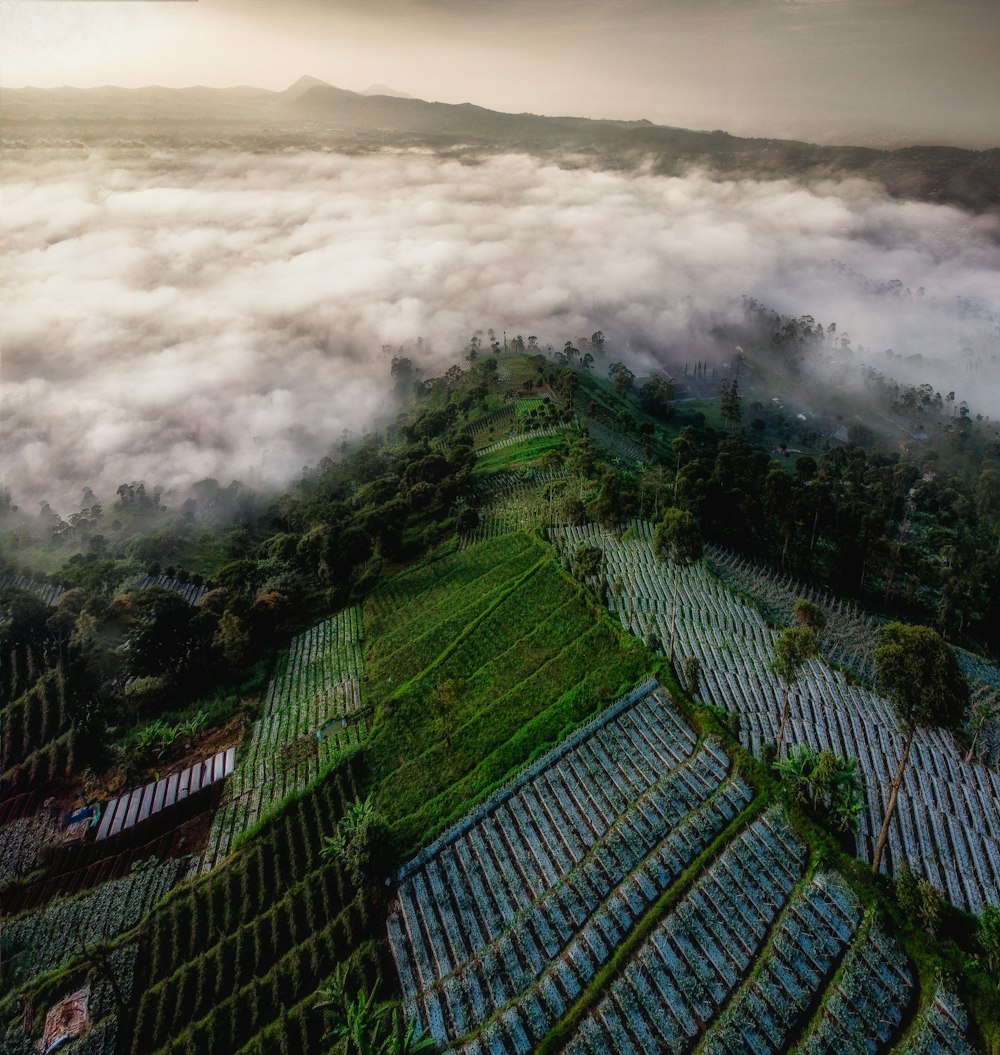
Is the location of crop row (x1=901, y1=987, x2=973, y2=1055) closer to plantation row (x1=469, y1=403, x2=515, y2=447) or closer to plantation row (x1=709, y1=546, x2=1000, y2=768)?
plantation row (x1=709, y1=546, x2=1000, y2=768)

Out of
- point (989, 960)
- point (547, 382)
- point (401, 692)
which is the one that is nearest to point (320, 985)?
point (401, 692)

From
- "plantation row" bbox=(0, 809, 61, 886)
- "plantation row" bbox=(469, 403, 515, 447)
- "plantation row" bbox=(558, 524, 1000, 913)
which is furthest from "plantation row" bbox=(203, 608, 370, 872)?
"plantation row" bbox=(469, 403, 515, 447)

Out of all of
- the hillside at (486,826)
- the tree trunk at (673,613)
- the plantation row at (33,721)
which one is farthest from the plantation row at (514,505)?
the plantation row at (33,721)

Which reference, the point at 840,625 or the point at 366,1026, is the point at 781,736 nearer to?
the point at 366,1026

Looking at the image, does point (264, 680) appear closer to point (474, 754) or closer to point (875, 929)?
point (474, 754)

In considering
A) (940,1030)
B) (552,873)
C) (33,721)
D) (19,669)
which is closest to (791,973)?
(940,1030)

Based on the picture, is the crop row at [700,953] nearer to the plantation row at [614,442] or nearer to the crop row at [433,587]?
the crop row at [433,587]
